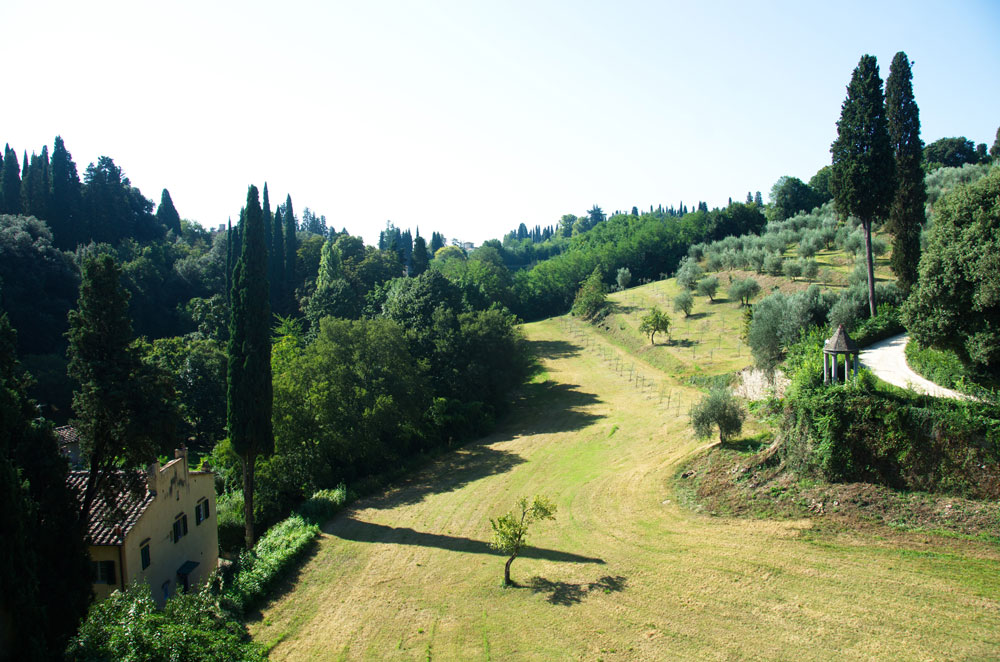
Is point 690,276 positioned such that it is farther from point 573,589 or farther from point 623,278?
point 573,589

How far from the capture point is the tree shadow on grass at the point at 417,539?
63.5 ft

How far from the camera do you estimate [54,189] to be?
70938mm

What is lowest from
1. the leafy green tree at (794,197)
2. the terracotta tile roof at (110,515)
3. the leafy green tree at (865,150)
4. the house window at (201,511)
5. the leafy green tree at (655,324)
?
the house window at (201,511)

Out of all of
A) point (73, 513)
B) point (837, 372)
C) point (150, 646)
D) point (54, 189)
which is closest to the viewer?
point (150, 646)

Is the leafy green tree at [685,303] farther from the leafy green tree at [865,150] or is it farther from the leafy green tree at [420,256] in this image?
the leafy green tree at [420,256]

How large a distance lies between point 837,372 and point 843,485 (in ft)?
12.4

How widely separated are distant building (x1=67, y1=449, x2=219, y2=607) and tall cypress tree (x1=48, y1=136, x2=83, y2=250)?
63.1m

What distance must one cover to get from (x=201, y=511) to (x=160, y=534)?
11.8ft

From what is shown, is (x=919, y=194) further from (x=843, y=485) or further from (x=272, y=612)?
(x=272, y=612)

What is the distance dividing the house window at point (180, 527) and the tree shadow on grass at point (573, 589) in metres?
14.5

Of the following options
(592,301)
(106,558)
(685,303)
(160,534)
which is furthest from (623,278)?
(106,558)

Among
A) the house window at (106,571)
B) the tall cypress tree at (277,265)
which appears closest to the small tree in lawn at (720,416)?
the house window at (106,571)

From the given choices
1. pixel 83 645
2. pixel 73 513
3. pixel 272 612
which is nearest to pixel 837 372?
pixel 272 612

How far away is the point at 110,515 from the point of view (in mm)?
18422
